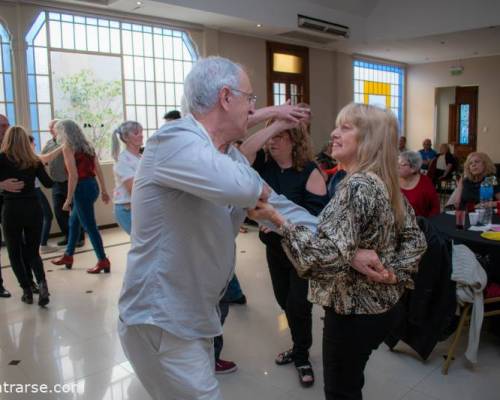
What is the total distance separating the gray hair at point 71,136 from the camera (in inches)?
190

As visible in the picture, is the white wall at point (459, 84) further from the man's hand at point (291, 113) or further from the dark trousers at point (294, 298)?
the man's hand at point (291, 113)

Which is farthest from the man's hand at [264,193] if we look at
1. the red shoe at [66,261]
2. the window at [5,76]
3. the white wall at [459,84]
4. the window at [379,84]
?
the white wall at [459,84]

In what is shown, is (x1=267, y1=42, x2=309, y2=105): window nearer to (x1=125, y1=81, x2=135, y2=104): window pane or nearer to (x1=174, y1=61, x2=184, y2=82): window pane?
(x1=174, y1=61, x2=184, y2=82): window pane

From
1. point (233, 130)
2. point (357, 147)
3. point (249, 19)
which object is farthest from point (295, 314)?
point (249, 19)

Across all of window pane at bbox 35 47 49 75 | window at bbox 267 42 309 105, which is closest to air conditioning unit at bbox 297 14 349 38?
window at bbox 267 42 309 105

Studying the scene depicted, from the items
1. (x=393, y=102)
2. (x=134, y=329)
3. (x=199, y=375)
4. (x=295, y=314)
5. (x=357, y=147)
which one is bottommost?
(x=295, y=314)

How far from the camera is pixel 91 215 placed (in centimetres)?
493

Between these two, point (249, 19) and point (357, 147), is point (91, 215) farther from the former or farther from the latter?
point (249, 19)

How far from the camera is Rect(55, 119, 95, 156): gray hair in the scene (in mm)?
4832

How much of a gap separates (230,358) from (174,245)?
1991mm

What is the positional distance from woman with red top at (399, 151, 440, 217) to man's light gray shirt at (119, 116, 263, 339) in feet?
9.57

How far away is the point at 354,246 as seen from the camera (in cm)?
149

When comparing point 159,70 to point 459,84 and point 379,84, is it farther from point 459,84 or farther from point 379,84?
point 459,84

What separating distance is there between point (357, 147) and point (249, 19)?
23.5 feet
